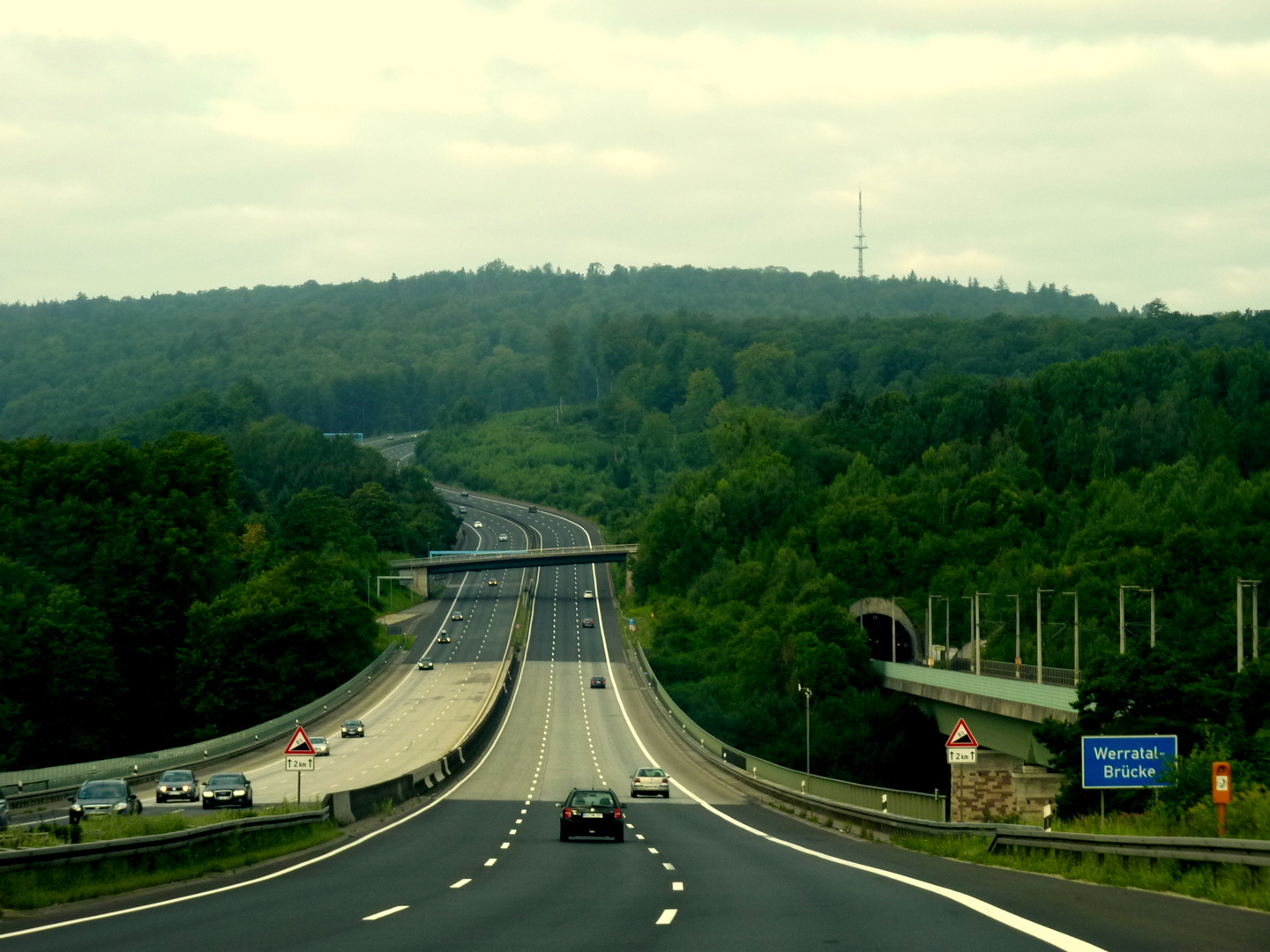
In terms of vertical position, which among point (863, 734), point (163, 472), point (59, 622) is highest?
point (163, 472)

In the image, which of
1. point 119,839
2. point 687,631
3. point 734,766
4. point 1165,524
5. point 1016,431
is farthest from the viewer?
point 1016,431

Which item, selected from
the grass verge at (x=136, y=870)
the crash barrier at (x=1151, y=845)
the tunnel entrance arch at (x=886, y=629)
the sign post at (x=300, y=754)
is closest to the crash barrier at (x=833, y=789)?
the crash barrier at (x=1151, y=845)

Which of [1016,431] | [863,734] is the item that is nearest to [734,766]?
[863,734]

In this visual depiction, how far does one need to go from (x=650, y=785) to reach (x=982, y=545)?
301 feet

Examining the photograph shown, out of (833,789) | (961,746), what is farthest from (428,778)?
(961,746)

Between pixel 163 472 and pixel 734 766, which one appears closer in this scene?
pixel 734 766

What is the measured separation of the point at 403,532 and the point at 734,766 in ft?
420

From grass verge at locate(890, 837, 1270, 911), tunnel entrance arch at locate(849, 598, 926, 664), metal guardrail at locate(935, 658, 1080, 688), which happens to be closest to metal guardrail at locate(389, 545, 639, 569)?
tunnel entrance arch at locate(849, 598, 926, 664)

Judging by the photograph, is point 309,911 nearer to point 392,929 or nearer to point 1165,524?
point 392,929

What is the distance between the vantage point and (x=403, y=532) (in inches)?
7613

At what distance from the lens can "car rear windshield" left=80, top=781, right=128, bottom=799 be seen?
1708 inches

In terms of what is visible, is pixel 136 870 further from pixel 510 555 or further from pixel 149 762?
pixel 510 555

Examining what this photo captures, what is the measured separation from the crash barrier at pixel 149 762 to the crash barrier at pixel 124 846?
16432mm

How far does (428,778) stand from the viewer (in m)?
62.6
